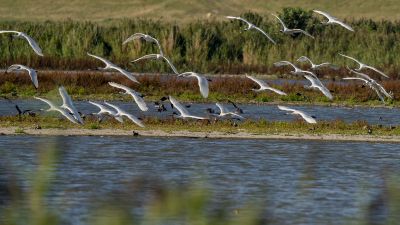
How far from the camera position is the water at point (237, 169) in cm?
1510

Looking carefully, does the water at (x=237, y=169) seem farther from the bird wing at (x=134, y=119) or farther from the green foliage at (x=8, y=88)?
the green foliage at (x=8, y=88)

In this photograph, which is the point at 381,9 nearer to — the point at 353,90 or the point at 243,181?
the point at 353,90

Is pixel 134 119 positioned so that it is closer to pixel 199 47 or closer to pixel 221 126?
pixel 221 126

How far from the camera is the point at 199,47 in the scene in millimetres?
45719

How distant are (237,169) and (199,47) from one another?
26.9 meters

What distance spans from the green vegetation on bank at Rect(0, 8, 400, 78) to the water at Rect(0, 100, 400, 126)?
1032cm

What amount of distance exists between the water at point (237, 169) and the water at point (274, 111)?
17.2 ft

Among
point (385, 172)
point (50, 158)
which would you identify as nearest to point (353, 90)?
point (385, 172)

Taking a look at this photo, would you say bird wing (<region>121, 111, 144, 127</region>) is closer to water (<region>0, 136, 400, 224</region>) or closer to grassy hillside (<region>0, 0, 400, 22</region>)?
water (<region>0, 136, 400, 224</region>)

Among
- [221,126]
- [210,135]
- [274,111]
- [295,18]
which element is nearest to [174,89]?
[274,111]

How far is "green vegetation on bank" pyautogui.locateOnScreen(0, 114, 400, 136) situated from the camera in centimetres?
2414

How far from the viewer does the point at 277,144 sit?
22844 millimetres

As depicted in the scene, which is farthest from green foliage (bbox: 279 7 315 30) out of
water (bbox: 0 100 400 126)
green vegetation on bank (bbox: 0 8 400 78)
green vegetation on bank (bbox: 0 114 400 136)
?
green vegetation on bank (bbox: 0 114 400 136)

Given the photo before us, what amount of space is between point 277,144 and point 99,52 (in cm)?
2273
